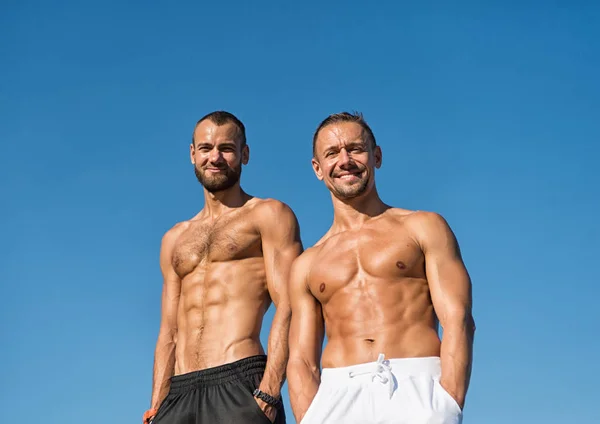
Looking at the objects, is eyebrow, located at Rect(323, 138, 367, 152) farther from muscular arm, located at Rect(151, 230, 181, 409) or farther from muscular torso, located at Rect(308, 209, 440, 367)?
muscular arm, located at Rect(151, 230, 181, 409)

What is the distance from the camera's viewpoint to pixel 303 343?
7770mm

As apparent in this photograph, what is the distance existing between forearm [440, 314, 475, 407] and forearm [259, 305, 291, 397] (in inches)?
79.1

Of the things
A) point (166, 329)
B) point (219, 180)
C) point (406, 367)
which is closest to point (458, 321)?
point (406, 367)

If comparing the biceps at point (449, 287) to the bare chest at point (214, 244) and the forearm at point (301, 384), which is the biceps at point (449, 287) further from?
the bare chest at point (214, 244)

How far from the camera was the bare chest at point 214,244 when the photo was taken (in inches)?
367

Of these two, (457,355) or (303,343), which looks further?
(303,343)

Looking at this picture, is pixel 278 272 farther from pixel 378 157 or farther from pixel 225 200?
pixel 378 157

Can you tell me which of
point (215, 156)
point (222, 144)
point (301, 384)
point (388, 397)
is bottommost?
point (388, 397)

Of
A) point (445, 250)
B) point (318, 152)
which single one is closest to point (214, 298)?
point (318, 152)

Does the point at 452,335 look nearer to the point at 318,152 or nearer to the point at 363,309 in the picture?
the point at 363,309

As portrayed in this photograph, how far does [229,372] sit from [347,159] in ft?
7.49

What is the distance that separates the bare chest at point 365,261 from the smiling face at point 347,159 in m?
0.37

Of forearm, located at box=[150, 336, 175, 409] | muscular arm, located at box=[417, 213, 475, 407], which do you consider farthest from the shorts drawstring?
forearm, located at box=[150, 336, 175, 409]

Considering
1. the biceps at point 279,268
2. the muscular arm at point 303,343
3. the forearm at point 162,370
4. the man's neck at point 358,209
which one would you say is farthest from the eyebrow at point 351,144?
the forearm at point 162,370
